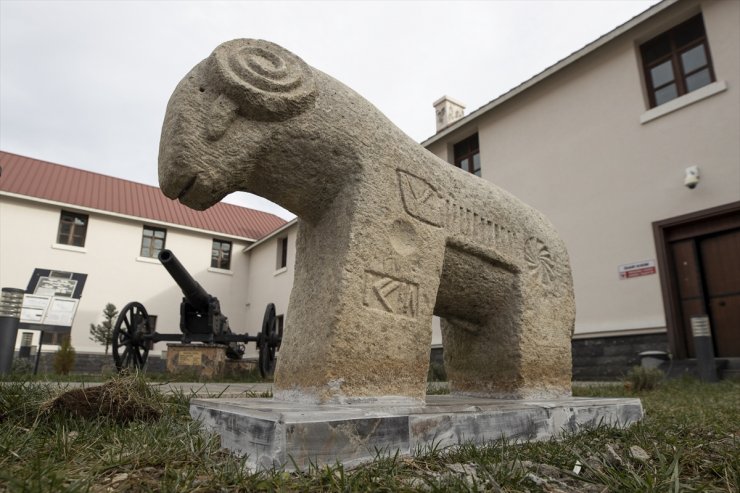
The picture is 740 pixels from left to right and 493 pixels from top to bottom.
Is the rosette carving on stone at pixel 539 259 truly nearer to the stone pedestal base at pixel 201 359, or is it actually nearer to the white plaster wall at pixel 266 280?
the stone pedestal base at pixel 201 359

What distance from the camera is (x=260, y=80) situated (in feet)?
7.04

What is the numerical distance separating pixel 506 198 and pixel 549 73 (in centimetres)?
693

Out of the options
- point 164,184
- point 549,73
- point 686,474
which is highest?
point 549,73

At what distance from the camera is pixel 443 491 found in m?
1.22

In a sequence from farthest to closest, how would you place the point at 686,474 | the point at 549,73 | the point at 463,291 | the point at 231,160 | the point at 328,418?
the point at 549,73 → the point at 463,291 → the point at 231,160 → the point at 686,474 → the point at 328,418

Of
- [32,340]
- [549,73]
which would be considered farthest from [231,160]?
[32,340]

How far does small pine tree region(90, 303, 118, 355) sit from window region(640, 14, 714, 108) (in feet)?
45.5

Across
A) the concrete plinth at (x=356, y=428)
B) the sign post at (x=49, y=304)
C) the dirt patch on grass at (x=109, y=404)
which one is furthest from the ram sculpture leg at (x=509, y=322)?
the sign post at (x=49, y=304)

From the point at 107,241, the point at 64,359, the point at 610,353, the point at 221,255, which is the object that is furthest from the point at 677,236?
the point at 107,241

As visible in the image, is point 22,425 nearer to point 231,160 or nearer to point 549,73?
point 231,160

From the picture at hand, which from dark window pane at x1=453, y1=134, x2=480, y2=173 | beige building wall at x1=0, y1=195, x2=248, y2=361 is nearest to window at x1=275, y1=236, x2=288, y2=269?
beige building wall at x1=0, y1=195, x2=248, y2=361

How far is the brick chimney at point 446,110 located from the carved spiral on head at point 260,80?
33.8 ft

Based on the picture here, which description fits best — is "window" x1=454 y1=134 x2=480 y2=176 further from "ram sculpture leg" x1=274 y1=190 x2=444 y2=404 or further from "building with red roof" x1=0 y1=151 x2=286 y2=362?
"building with red roof" x1=0 y1=151 x2=286 y2=362

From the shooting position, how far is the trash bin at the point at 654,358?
6827 mm
